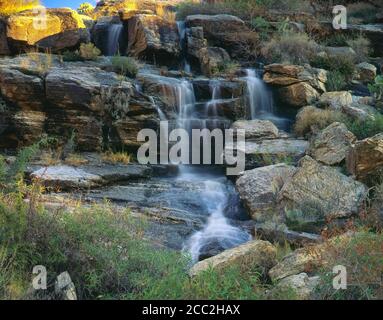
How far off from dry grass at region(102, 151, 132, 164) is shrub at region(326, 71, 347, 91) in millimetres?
5815

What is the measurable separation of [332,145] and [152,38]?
658cm

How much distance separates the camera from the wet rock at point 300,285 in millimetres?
3848

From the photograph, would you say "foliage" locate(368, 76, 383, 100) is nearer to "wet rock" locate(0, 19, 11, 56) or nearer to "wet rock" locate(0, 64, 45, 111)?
"wet rock" locate(0, 64, 45, 111)

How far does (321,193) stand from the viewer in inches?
270

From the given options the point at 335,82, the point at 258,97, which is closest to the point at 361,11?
the point at 335,82

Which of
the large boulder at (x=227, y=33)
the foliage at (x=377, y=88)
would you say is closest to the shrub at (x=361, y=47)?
the large boulder at (x=227, y=33)

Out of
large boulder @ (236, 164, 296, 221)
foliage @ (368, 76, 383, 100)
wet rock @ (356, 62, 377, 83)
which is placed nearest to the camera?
large boulder @ (236, 164, 296, 221)

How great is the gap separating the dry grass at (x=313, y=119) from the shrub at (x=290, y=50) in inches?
129

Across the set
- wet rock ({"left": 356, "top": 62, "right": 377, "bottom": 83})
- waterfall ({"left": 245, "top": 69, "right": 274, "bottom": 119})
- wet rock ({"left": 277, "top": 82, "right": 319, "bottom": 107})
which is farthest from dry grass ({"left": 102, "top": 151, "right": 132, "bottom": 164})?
wet rock ({"left": 356, "top": 62, "right": 377, "bottom": 83})

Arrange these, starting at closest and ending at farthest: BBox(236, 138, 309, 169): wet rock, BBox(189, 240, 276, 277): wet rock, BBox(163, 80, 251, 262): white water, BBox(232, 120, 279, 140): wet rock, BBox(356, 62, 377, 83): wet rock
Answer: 1. BBox(189, 240, 276, 277): wet rock
2. BBox(163, 80, 251, 262): white water
3. BBox(236, 138, 309, 169): wet rock
4. BBox(232, 120, 279, 140): wet rock
5. BBox(356, 62, 377, 83): wet rock

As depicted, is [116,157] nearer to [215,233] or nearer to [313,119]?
[215,233]

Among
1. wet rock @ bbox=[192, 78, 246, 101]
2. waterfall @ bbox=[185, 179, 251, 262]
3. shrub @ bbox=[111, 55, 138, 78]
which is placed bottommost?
waterfall @ bbox=[185, 179, 251, 262]

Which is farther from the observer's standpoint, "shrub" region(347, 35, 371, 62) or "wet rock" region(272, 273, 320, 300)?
"shrub" region(347, 35, 371, 62)

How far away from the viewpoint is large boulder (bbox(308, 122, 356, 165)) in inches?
304
